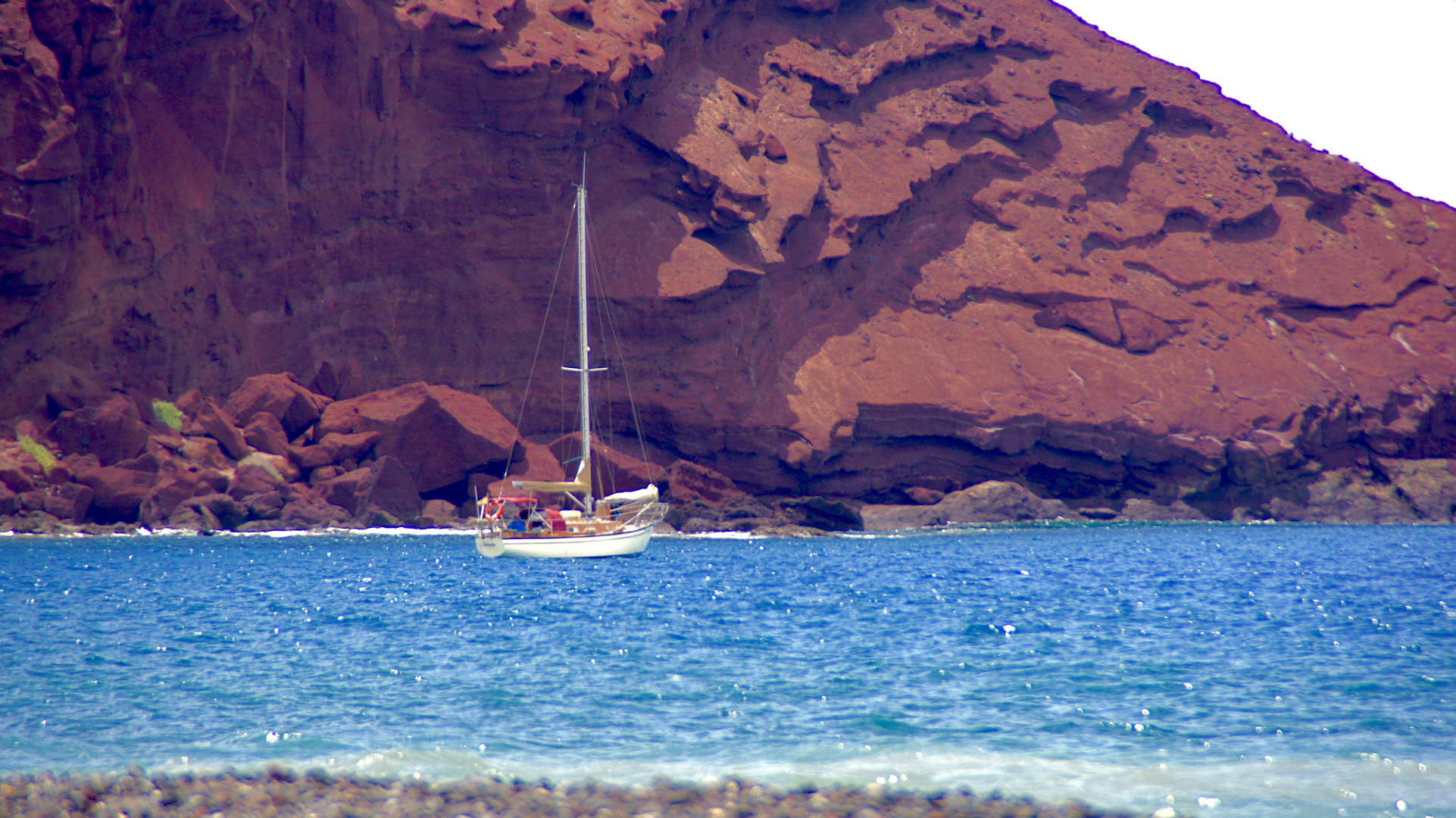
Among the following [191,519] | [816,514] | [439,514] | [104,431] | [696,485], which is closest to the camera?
[104,431]

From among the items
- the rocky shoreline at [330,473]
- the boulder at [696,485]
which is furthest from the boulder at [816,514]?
the boulder at [696,485]

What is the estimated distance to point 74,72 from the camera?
41.4 metres

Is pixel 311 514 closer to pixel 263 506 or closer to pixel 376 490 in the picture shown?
pixel 263 506

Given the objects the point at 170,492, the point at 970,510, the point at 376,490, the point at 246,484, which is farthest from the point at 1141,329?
the point at 170,492

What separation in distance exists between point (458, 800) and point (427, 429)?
35967mm

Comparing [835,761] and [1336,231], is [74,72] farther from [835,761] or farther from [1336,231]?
[1336,231]

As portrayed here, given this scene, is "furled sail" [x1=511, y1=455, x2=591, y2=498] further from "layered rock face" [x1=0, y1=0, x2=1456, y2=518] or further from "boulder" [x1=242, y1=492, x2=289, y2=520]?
"layered rock face" [x1=0, y1=0, x2=1456, y2=518]

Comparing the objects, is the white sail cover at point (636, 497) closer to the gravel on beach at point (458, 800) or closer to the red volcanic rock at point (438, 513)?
the red volcanic rock at point (438, 513)

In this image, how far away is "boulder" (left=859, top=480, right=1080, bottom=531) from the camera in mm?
51719

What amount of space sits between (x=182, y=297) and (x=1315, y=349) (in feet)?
175

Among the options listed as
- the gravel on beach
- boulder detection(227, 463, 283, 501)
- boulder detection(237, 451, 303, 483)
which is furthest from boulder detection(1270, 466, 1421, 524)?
the gravel on beach

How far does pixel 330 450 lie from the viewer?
42750 millimetres

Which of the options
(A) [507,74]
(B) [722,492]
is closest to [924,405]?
(B) [722,492]

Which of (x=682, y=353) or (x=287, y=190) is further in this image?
(x=682, y=353)
